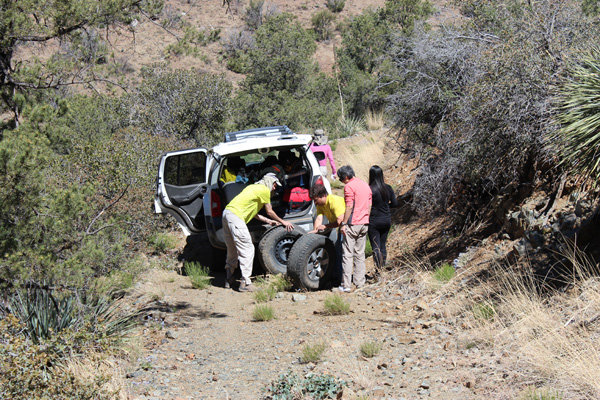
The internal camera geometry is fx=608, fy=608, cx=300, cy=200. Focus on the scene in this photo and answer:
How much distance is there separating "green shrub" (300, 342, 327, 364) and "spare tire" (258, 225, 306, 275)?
2821 millimetres

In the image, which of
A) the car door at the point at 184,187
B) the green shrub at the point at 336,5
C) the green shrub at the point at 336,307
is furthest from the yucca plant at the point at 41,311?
the green shrub at the point at 336,5

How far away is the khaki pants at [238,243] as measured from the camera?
8344 millimetres

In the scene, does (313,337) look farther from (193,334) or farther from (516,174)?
(516,174)

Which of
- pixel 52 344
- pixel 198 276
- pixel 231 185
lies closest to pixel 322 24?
pixel 231 185

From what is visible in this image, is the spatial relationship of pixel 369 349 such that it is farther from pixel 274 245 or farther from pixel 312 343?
pixel 274 245

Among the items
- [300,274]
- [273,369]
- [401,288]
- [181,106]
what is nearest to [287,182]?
[300,274]

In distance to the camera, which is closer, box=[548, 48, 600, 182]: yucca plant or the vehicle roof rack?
box=[548, 48, 600, 182]: yucca plant

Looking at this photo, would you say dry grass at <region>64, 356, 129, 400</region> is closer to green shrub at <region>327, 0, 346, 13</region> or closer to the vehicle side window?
the vehicle side window

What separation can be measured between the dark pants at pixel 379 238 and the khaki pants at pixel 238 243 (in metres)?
1.73

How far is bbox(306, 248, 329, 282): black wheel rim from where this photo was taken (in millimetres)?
8312

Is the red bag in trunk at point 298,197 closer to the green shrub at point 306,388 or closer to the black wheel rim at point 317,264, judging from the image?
the black wheel rim at point 317,264

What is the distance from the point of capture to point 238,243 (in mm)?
8492

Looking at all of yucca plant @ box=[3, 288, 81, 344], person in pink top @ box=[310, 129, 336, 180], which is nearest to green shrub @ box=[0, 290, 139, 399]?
yucca plant @ box=[3, 288, 81, 344]

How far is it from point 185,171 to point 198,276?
2.18 meters
